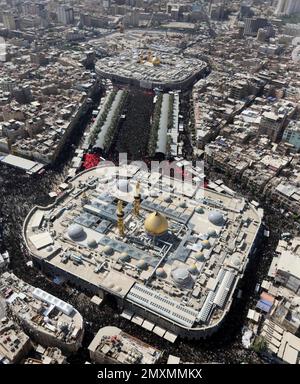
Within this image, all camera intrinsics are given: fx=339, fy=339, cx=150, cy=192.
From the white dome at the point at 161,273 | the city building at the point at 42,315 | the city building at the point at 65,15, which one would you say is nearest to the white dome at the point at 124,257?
the white dome at the point at 161,273

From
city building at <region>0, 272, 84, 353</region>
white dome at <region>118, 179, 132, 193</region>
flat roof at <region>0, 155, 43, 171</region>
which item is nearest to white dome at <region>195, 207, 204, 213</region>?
white dome at <region>118, 179, 132, 193</region>

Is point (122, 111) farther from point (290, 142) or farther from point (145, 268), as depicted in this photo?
point (145, 268)

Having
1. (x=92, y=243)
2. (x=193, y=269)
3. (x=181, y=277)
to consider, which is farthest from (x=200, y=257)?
(x=92, y=243)

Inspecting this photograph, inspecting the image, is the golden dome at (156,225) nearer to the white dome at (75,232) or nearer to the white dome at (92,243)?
the white dome at (92,243)

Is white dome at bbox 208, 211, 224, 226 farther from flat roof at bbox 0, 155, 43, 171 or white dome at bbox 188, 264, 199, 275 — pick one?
flat roof at bbox 0, 155, 43, 171
